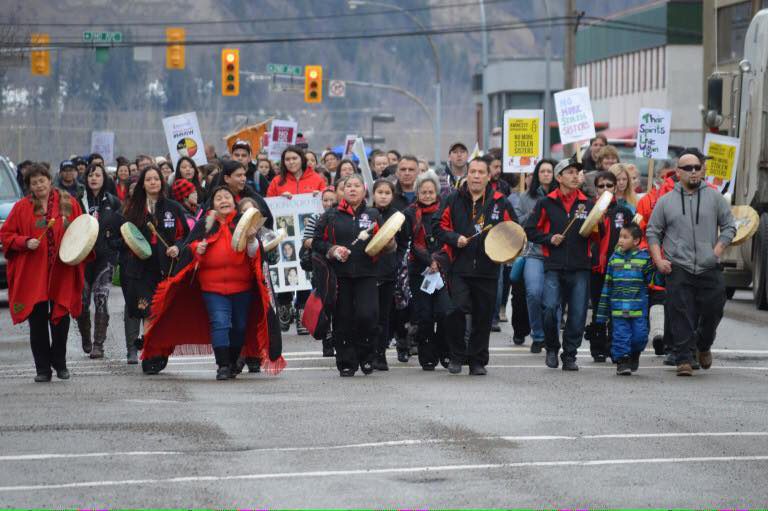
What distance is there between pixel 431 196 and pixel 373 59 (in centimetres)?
17849

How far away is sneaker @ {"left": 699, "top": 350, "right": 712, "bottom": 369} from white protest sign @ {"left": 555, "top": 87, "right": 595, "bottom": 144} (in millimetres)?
6426

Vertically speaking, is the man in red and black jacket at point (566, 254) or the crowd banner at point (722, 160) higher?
the crowd banner at point (722, 160)

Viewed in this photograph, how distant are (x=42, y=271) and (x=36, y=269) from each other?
6 centimetres

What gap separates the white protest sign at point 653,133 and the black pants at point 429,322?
7.47 m

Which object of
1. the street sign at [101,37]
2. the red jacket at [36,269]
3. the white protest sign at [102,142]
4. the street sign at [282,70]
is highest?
the street sign at [101,37]

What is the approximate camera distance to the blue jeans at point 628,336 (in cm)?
1445

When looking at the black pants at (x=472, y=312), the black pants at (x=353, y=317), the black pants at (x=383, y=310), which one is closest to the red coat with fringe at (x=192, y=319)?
the black pants at (x=353, y=317)

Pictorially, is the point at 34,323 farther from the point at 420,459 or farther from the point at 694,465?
the point at 694,465

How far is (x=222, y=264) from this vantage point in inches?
555

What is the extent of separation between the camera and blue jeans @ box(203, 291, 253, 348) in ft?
46.1

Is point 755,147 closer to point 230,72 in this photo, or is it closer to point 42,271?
point 42,271

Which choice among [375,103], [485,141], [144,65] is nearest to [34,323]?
[485,141]

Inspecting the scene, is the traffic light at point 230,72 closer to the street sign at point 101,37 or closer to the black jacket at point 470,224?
the street sign at point 101,37

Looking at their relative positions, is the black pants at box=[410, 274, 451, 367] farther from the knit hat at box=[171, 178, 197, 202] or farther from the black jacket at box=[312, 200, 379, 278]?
the knit hat at box=[171, 178, 197, 202]
